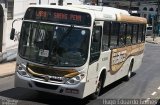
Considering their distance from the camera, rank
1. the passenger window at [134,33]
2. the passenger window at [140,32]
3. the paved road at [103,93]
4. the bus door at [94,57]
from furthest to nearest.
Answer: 1. the passenger window at [140,32]
2. the passenger window at [134,33]
3. the paved road at [103,93]
4. the bus door at [94,57]

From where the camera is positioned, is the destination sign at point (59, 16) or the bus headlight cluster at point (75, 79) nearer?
the bus headlight cluster at point (75, 79)

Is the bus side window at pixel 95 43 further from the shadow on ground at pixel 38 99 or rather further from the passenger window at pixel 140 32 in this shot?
the passenger window at pixel 140 32

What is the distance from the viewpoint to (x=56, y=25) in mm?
13031

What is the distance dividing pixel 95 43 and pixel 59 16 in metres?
1.31

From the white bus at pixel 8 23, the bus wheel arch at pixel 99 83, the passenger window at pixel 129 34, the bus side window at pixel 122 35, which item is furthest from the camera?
the white bus at pixel 8 23

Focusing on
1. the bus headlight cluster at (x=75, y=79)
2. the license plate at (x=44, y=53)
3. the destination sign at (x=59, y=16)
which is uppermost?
the destination sign at (x=59, y=16)

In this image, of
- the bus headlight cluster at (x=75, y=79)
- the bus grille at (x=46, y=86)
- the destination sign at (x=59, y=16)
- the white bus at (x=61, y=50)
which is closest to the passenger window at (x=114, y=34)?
the white bus at (x=61, y=50)

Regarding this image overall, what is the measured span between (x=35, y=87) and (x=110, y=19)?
376 cm

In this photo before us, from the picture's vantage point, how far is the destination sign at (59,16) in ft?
42.6

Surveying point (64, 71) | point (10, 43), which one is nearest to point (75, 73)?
point (64, 71)

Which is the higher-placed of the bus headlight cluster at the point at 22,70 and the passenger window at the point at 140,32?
the passenger window at the point at 140,32

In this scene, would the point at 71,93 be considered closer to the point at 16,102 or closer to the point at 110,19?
the point at 16,102

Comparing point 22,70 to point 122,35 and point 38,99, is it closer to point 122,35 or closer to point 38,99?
point 38,99

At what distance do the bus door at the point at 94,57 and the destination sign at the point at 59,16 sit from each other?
17.7 inches
